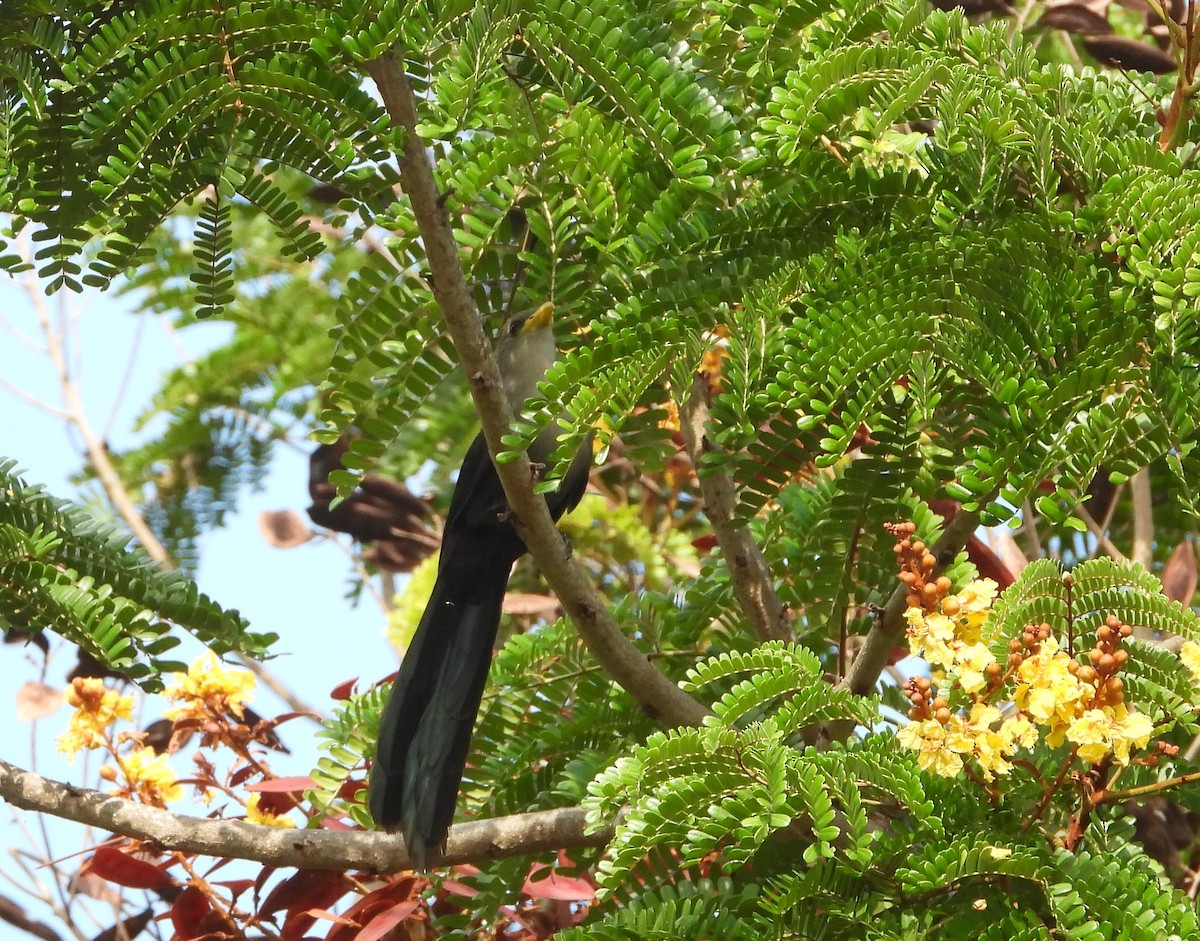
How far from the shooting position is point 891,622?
7.66 ft

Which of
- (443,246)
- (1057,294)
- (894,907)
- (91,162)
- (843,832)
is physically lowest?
(894,907)

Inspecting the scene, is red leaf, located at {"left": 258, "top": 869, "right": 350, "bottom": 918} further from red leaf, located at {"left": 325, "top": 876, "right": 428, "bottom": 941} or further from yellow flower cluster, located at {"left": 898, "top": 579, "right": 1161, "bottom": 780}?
yellow flower cluster, located at {"left": 898, "top": 579, "right": 1161, "bottom": 780}

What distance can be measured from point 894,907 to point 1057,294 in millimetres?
889

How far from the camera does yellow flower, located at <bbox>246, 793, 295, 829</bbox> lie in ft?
9.74

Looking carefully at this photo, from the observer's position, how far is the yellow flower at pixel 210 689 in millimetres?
3078

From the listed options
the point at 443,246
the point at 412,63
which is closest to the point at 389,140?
the point at 443,246

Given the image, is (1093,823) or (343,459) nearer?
(1093,823)

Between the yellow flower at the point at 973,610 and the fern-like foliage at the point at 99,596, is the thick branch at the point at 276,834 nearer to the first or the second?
the fern-like foliage at the point at 99,596

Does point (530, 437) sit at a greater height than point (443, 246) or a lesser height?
lesser

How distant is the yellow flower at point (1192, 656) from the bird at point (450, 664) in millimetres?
974

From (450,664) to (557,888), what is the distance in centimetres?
56

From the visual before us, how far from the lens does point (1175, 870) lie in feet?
9.55

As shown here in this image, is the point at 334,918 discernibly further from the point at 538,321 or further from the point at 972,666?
the point at 538,321

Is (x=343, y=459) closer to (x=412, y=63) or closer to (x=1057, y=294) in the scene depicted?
(x=412, y=63)
